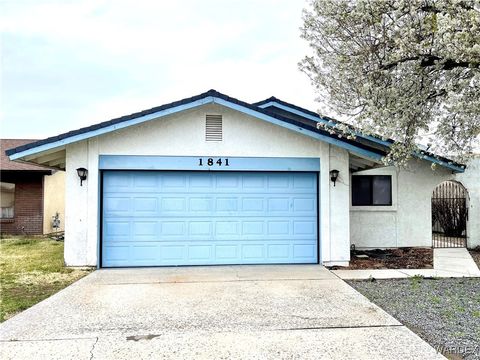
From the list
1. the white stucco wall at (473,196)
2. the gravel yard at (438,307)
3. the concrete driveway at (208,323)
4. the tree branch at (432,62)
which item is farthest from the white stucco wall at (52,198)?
the white stucco wall at (473,196)

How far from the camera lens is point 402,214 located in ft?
A: 43.7

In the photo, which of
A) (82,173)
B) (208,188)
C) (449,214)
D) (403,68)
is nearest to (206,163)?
(208,188)

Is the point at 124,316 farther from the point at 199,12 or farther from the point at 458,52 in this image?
the point at 199,12

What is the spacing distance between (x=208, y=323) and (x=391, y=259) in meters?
7.33

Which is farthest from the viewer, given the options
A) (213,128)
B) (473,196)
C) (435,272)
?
(473,196)

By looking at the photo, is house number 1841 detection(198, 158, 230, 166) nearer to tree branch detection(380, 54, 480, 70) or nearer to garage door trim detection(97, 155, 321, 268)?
garage door trim detection(97, 155, 321, 268)

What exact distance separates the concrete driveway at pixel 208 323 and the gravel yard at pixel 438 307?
0.28 meters

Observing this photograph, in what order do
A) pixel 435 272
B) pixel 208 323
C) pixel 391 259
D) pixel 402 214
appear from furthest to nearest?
pixel 402 214, pixel 391 259, pixel 435 272, pixel 208 323

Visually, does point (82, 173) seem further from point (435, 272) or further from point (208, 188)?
point (435, 272)

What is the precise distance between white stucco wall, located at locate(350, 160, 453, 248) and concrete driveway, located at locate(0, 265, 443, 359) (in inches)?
203

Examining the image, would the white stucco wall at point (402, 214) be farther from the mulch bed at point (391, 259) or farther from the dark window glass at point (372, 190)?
the mulch bed at point (391, 259)

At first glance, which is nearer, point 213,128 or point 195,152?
point 195,152

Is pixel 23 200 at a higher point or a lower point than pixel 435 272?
higher

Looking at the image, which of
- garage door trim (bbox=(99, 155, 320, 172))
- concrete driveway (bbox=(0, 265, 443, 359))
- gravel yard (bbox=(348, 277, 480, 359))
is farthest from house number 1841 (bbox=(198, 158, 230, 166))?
gravel yard (bbox=(348, 277, 480, 359))
